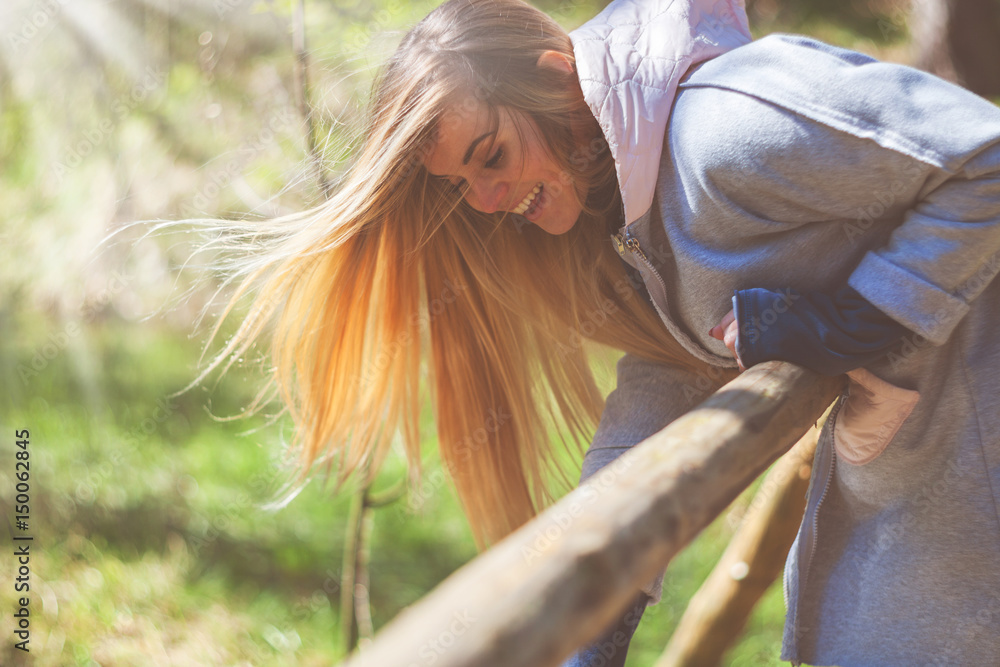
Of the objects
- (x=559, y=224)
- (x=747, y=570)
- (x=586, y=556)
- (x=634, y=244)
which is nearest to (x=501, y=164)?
(x=559, y=224)

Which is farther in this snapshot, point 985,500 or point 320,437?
point 320,437

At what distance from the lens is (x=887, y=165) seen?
0.90 m

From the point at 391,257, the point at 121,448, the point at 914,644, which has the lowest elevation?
the point at 914,644

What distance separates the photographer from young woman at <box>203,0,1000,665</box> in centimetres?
91

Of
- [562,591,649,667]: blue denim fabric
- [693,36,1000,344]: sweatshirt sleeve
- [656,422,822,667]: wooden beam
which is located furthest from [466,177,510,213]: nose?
[656,422,822,667]: wooden beam

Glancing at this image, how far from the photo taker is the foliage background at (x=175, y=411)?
2.37 meters

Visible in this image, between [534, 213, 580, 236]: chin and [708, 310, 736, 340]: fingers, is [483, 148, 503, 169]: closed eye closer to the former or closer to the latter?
[534, 213, 580, 236]: chin

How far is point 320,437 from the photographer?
1650mm

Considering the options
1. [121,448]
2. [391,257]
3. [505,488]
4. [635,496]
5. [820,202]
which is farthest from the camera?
[121,448]

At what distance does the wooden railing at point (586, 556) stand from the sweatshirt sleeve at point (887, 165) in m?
0.31

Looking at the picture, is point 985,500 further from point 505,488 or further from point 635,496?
point 505,488

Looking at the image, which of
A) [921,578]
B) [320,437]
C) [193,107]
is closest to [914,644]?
[921,578]

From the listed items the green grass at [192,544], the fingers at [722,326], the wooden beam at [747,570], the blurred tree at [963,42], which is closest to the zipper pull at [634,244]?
the fingers at [722,326]

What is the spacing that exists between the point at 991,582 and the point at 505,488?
34.6 inches
